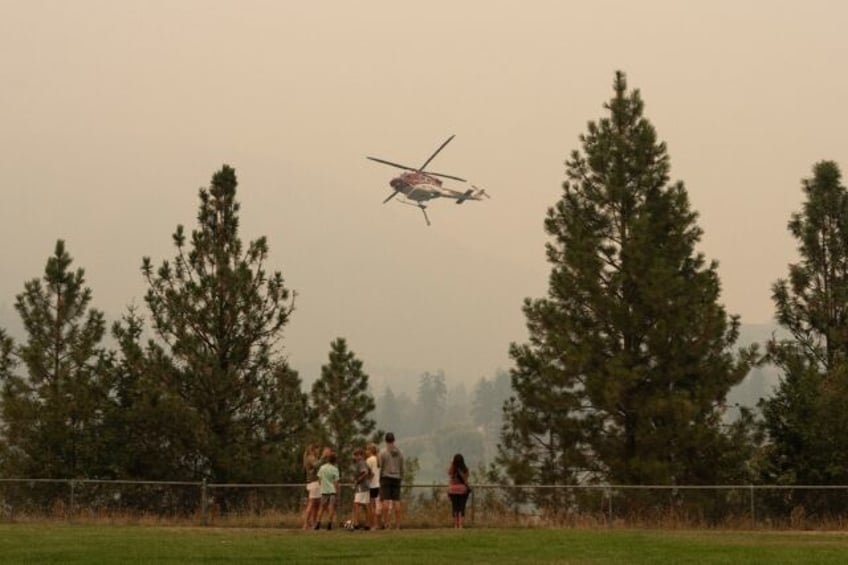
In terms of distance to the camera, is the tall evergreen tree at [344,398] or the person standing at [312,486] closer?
the person standing at [312,486]

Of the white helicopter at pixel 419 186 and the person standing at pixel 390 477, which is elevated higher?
the white helicopter at pixel 419 186

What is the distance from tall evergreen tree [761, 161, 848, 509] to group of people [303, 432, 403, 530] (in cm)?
1256

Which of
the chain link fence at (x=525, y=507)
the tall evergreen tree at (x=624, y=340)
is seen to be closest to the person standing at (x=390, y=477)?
the chain link fence at (x=525, y=507)

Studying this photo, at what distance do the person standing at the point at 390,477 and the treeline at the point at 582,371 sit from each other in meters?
10.1

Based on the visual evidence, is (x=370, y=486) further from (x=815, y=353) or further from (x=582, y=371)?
(x=815, y=353)

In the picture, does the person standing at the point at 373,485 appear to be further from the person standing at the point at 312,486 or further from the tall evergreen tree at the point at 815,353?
the tall evergreen tree at the point at 815,353

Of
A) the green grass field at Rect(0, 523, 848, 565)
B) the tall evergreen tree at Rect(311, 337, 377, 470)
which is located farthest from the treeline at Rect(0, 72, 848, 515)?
the tall evergreen tree at Rect(311, 337, 377, 470)

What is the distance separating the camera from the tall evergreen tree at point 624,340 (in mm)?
35656

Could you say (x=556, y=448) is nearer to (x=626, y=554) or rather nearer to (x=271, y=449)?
(x=271, y=449)

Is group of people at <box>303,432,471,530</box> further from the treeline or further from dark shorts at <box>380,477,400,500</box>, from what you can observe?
the treeline

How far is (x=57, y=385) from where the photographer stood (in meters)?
42.0

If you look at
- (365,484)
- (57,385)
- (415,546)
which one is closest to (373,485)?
(365,484)

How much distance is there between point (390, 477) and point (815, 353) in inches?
775

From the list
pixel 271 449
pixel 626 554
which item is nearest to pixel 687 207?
pixel 271 449
